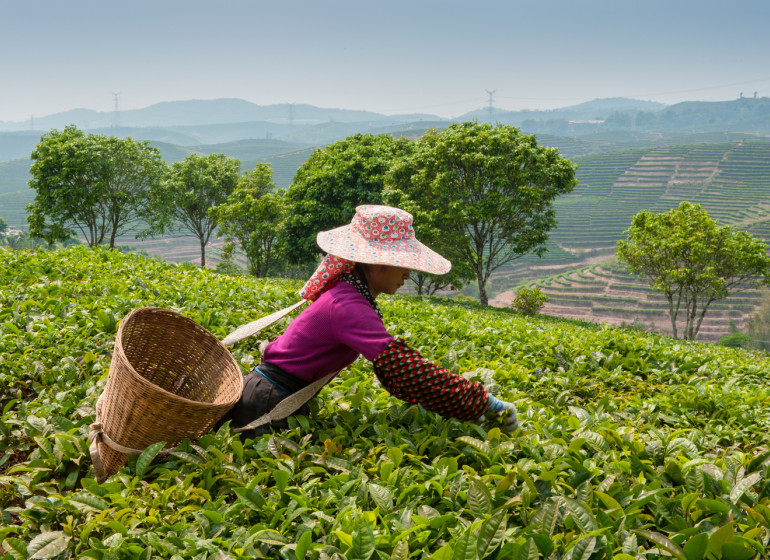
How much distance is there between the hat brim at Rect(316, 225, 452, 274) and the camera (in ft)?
8.89

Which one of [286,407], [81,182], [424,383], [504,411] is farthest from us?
[81,182]

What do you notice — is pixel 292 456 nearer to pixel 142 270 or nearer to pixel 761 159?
pixel 142 270

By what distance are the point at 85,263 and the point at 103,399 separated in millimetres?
4707

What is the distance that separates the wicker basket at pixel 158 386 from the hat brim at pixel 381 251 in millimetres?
898

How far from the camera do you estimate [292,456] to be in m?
2.66

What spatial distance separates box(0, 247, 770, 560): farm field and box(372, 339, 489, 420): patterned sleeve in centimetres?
16

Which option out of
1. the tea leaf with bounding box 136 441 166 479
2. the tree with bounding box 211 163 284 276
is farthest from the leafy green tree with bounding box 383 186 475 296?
the tea leaf with bounding box 136 441 166 479

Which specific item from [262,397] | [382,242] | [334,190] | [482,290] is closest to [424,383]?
[382,242]

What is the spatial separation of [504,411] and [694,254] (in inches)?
925

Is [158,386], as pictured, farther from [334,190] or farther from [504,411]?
[334,190]

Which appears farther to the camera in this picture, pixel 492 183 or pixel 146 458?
pixel 492 183

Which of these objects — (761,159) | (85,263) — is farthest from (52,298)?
(761,159)

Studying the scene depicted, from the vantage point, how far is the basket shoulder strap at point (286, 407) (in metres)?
2.82

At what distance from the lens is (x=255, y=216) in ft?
103
